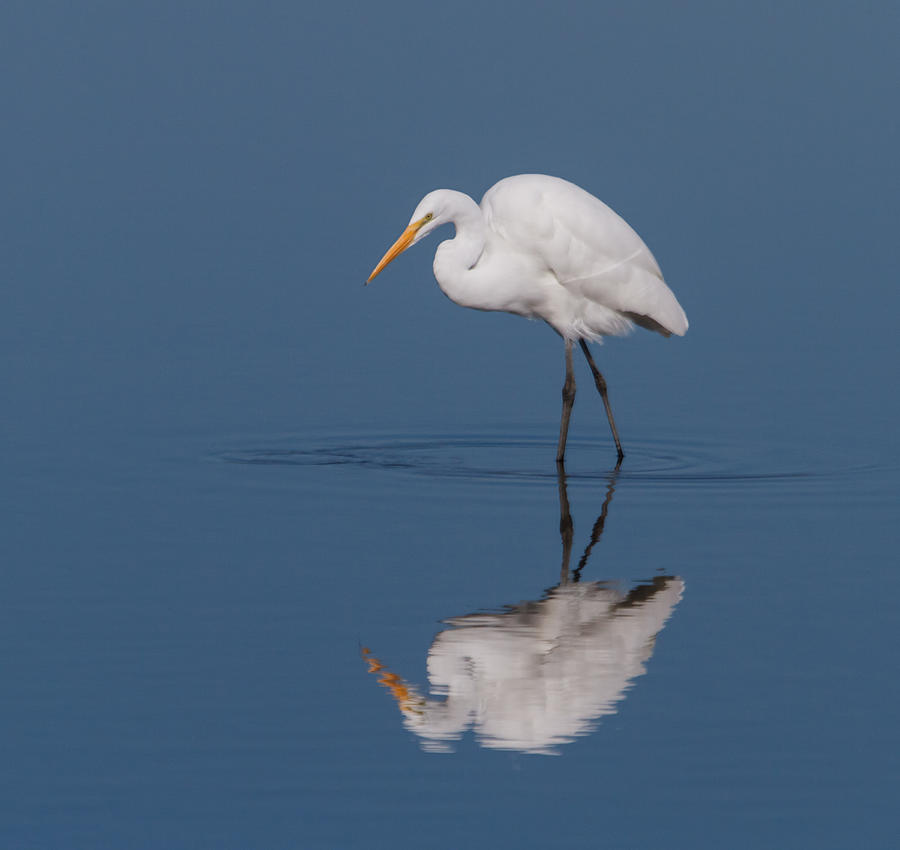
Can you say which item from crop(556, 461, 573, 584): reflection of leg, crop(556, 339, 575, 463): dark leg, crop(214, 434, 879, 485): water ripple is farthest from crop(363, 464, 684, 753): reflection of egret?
crop(556, 339, 575, 463): dark leg

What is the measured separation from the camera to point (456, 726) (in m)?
5.07

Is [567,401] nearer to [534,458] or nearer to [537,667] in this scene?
[534,458]

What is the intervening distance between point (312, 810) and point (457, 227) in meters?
5.28

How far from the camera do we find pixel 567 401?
9.85m

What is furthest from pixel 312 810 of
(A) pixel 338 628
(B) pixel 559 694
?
(A) pixel 338 628

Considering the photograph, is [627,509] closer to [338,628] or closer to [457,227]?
[457,227]

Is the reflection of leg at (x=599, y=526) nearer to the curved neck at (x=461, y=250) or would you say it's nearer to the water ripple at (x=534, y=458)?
the water ripple at (x=534, y=458)

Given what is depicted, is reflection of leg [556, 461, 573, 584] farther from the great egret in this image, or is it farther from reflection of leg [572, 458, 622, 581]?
the great egret

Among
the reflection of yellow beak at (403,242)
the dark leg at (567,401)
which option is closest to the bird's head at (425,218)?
the reflection of yellow beak at (403,242)

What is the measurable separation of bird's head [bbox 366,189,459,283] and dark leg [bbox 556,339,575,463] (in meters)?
1.29

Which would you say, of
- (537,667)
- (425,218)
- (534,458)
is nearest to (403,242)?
(425,218)

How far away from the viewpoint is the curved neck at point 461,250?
910 cm

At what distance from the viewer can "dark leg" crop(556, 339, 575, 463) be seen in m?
9.45

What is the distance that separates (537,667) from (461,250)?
13.3 feet
